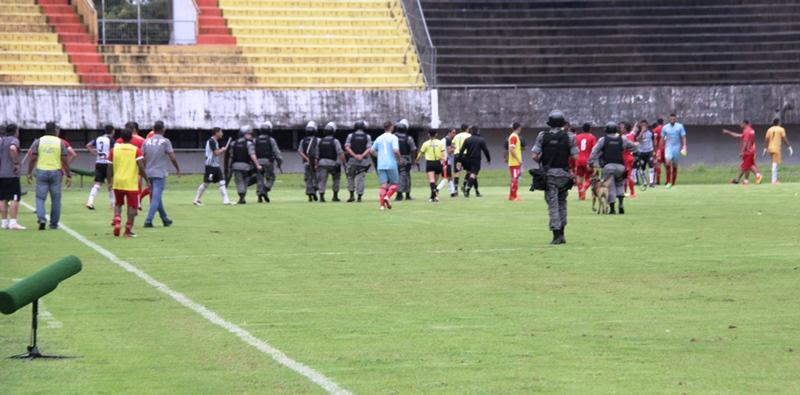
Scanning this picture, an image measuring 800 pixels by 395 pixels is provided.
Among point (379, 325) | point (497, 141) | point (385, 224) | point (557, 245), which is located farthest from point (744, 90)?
point (379, 325)

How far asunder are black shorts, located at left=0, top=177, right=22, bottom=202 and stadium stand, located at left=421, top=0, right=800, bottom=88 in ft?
84.5

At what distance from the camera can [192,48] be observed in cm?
4328

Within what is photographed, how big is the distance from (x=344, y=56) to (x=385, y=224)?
24.8 metres

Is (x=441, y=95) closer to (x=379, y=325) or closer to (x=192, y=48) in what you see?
(x=192, y=48)

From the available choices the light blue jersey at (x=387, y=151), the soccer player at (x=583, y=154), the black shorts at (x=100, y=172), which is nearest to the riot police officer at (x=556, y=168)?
the light blue jersey at (x=387, y=151)

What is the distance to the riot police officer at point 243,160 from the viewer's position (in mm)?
28203

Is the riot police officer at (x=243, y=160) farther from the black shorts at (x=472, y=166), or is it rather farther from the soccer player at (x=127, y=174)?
the soccer player at (x=127, y=174)

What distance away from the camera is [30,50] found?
41812 millimetres

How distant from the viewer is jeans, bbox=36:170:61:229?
20047mm

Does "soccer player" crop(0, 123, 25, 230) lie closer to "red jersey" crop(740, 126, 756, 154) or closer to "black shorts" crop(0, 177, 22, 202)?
"black shorts" crop(0, 177, 22, 202)

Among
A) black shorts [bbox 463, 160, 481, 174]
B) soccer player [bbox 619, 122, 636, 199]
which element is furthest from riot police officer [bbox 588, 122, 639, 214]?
black shorts [bbox 463, 160, 481, 174]

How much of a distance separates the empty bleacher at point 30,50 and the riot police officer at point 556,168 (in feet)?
92.2

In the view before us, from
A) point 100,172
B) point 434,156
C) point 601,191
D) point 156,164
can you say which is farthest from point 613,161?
point 100,172

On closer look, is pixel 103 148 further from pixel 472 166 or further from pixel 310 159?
pixel 472 166
